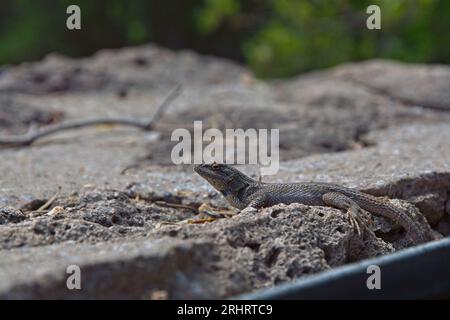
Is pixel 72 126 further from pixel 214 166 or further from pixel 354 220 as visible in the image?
pixel 354 220

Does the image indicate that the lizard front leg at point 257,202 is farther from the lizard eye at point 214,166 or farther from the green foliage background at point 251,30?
the green foliage background at point 251,30

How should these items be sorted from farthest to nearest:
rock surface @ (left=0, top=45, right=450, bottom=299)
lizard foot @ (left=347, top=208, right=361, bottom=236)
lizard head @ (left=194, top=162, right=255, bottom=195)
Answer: lizard head @ (left=194, top=162, right=255, bottom=195) < lizard foot @ (left=347, top=208, right=361, bottom=236) < rock surface @ (left=0, top=45, right=450, bottom=299)

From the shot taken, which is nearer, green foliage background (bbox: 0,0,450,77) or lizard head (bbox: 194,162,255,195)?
lizard head (bbox: 194,162,255,195)

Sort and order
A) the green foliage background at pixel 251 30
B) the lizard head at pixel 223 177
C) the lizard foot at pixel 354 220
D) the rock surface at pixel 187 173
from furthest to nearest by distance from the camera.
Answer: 1. the green foliage background at pixel 251 30
2. the lizard head at pixel 223 177
3. the lizard foot at pixel 354 220
4. the rock surface at pixel 187 173

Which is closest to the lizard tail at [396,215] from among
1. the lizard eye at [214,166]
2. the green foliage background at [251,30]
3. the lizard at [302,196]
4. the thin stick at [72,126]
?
the lizard at [302,196]

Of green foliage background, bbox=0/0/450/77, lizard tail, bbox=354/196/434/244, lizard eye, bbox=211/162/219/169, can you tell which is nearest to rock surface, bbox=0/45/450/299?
lizard tail, bbox=354/196/434/244

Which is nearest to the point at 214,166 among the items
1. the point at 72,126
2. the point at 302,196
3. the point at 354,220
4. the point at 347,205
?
the point at 302,196

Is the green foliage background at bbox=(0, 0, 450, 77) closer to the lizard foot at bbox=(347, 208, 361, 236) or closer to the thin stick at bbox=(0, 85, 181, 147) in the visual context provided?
the thin stick at bbox=(0, 85, 181, 147)
